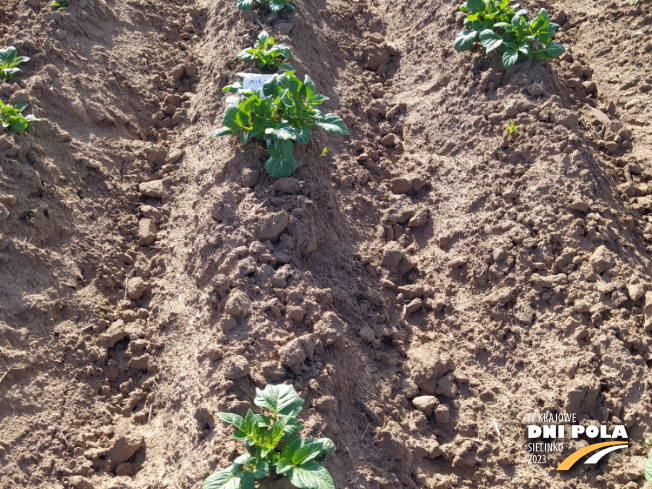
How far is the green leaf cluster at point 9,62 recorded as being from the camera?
3.64 meters

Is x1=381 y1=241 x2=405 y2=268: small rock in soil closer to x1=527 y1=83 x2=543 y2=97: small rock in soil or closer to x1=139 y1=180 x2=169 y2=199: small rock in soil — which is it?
x1=527 y1=83 x2=543 y2=97: small rock in soil

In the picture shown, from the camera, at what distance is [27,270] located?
3.06 metres

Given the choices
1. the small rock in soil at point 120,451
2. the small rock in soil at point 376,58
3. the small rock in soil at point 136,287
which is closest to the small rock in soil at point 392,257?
the small rock in soil at point 136,287

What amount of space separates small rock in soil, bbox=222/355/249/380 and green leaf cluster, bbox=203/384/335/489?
0.19m

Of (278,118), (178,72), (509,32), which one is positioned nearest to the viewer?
(278,118)

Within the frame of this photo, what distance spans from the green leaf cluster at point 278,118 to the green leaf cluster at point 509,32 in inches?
50.2

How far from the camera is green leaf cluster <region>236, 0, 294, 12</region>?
13.5ft

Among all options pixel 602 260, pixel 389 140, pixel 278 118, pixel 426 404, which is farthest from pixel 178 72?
pixel 602 260

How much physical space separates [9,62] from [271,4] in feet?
6.10

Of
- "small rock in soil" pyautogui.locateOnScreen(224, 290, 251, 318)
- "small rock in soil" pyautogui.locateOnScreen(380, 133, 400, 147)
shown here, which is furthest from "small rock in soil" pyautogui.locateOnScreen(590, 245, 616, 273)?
"small rock in soil" pyautogui.locateOnScreen(224, 290, 251, 318)

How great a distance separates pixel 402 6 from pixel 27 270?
11.9 feet

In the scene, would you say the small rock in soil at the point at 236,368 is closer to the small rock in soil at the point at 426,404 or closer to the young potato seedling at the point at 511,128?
the small rock in soil at the point at 426,404

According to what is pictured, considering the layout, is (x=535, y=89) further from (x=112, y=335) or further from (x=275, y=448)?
(x=112, y=335)

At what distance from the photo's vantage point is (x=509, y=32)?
379cm
